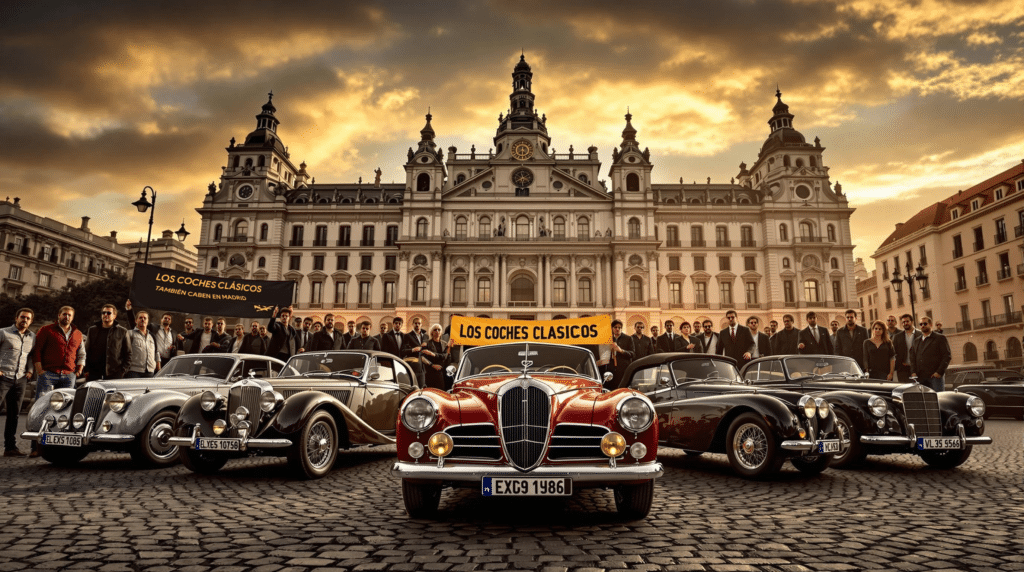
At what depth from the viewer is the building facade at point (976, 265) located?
36.6 m

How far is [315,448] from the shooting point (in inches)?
251

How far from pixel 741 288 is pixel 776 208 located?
793cm

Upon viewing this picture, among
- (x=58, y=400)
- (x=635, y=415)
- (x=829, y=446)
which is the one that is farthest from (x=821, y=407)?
(x=58, y=400)

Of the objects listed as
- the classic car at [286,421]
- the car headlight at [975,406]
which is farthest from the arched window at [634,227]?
the classic car at [286,421]

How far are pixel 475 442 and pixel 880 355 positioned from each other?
888cm

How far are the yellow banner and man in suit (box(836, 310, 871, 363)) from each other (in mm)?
4505

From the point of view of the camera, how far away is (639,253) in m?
47.3

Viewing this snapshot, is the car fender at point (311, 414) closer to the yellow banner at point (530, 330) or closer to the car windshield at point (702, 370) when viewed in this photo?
the car windshield at point (702, 370)

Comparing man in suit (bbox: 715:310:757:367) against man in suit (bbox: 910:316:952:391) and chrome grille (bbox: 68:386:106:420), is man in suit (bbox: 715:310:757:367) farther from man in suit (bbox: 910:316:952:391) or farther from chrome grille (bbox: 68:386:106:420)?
chrome grille (bbox: 68:386:106:420)

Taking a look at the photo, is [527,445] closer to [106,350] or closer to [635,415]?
[635,415]

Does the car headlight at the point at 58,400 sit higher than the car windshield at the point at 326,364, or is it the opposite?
the car windshield at the point at 326,364

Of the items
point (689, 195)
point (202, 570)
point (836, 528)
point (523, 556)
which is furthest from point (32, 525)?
point (689, 195)

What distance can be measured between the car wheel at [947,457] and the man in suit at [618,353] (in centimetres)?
478

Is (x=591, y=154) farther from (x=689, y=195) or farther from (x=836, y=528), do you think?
(x=836, y=528)
